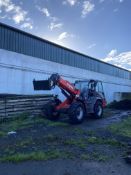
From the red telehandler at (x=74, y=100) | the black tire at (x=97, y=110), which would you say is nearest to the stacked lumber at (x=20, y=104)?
the red telehandler at (x=74, y=100)

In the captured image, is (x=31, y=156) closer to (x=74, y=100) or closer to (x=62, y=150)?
(x=62, y=150)

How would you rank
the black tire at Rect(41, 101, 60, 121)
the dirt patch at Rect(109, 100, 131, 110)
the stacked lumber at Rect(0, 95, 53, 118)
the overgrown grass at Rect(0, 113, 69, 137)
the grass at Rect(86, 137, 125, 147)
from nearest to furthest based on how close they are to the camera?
the grass at Rect(86, 137, 125, 147), the overgrown grass at Rect(0, 113, 69, 137), the stacked lumber at Rect(0, 95, 53, 118), the black tire at Rect(41, 101, 60, 121), the dirt patch at Rect(109, 100, 131, 110)

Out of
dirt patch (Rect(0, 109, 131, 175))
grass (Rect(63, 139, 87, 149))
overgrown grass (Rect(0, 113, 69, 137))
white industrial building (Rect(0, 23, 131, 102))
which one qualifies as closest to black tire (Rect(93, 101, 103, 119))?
overgrown grass (Rect(0, 113, 69, 137))

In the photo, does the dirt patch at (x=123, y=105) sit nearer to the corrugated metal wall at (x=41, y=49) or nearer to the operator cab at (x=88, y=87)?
the corrugated metal wall at (x=41, y=49)

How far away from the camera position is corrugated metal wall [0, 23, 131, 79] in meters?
18.7

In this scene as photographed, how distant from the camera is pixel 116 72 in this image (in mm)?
37750

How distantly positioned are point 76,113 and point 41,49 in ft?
30.8

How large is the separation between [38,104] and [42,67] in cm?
650

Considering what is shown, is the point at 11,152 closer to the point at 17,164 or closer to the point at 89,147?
the point at 17,164

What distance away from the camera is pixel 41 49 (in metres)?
22.0

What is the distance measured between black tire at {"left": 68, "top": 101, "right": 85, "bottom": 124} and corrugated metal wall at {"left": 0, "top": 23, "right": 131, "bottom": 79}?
279 inches

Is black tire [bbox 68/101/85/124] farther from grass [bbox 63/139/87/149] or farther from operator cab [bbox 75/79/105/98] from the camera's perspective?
grass [bbox 63/139/87/149]

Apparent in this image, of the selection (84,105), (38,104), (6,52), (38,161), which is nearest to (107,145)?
(38,161)

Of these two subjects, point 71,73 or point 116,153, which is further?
point 71,73
